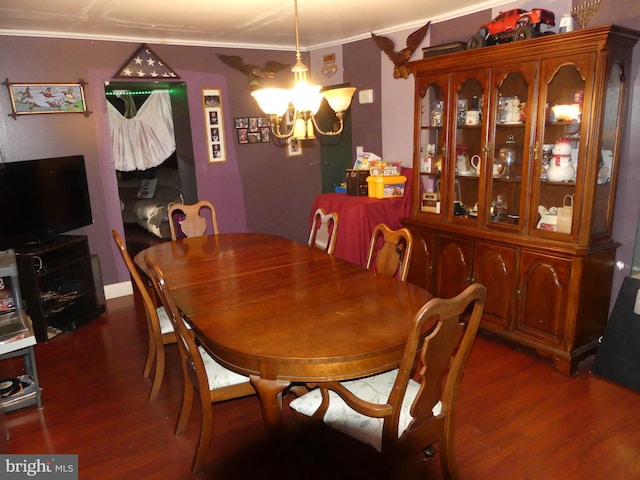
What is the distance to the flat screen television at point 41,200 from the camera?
3.46 metres

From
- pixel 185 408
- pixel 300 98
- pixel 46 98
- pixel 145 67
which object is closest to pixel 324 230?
pixel 300 98

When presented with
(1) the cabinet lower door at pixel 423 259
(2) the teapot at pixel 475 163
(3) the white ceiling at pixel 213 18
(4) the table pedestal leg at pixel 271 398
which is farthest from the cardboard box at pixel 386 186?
(4) the table pedestal leg at pixel 271 398

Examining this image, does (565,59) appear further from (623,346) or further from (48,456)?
(48,456)

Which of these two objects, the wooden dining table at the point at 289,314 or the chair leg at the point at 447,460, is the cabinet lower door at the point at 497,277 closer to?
the wooden dining table at the point at 289,314

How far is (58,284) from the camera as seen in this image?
3.89 m

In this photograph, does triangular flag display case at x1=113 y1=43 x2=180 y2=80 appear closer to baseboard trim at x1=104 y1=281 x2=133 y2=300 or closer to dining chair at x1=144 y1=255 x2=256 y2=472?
baseboard trim at x1=104 y1=281 x2=133 y2=300

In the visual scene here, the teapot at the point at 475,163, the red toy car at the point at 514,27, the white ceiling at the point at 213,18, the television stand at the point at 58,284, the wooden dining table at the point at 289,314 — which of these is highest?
the white ceiling at the point at 213,18

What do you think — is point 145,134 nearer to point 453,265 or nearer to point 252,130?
point 252,130

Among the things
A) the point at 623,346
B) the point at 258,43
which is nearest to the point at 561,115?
the point at 623,346

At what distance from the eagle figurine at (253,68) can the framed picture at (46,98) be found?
4.59 ft

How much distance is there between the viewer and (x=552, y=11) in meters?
3.09

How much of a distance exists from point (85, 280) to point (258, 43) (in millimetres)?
2808

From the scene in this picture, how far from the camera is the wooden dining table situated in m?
1.65

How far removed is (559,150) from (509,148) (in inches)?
14.6
